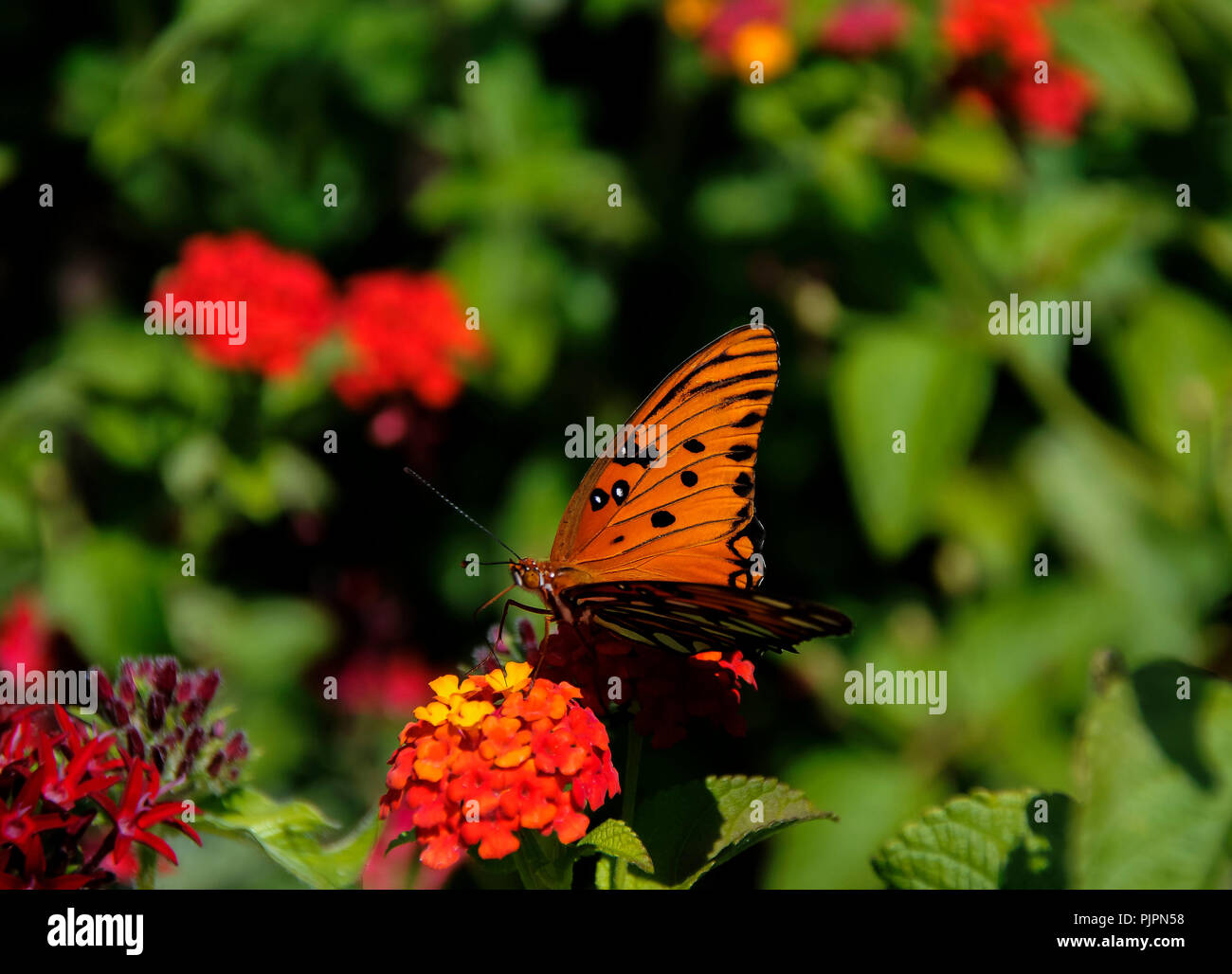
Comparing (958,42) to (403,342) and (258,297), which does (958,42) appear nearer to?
(403,342)

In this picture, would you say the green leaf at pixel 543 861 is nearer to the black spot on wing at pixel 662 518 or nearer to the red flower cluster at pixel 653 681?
the red flower cluster at pixel 653 681

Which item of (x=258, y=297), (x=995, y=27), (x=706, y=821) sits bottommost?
(x=706, y=821)

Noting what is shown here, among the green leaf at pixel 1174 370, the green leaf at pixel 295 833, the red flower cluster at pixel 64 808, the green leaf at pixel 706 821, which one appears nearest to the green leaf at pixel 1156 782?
the green leaf at pixel 706 821

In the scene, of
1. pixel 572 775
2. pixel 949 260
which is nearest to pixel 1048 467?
pixel 949 260

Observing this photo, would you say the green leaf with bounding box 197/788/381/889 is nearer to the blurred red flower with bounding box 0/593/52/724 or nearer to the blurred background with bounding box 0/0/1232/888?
the blurred background with bounding box 0/0/1232/888

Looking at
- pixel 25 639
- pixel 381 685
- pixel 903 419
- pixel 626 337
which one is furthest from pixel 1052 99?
pixel 25 639
